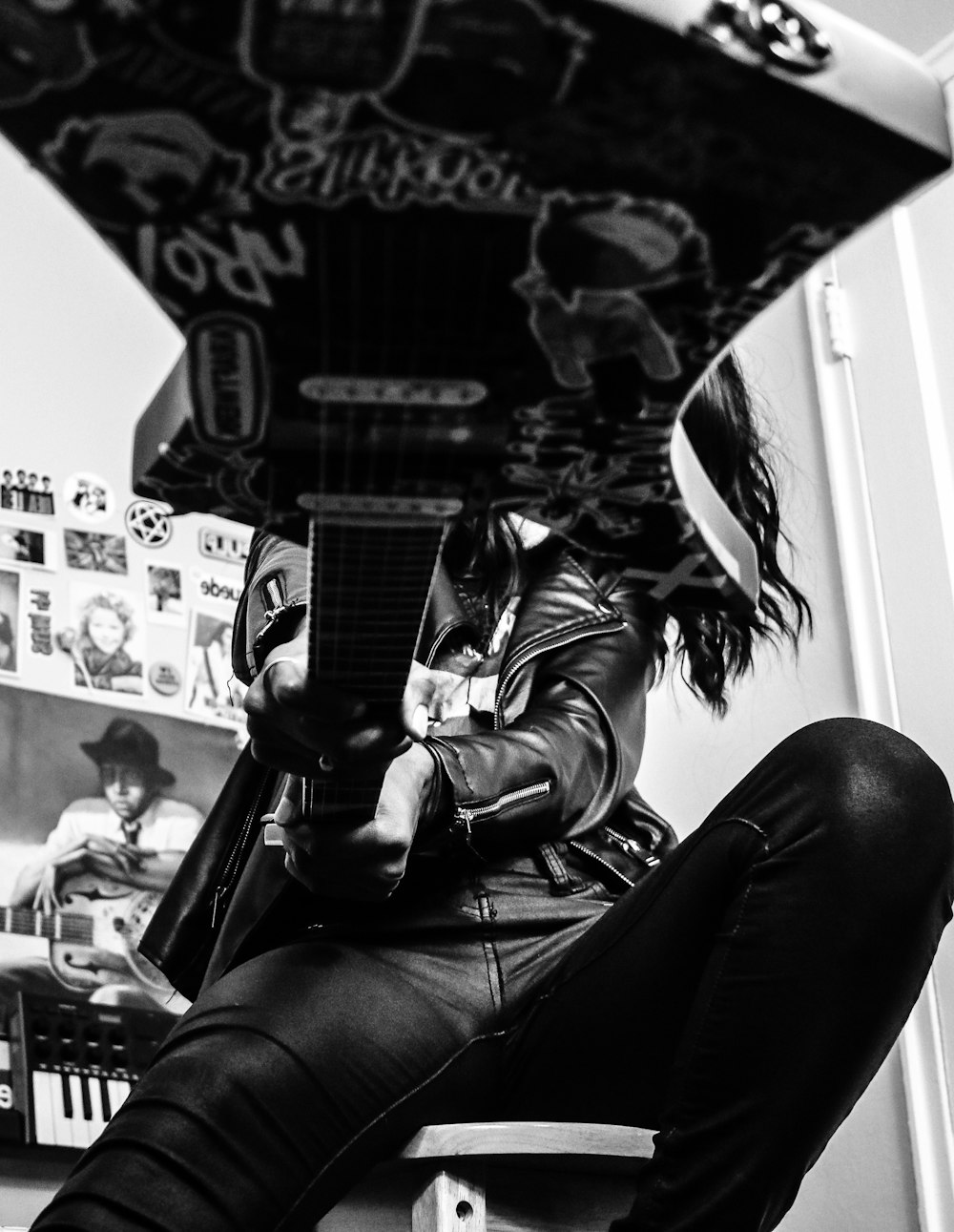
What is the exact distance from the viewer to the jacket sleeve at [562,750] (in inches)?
32.8

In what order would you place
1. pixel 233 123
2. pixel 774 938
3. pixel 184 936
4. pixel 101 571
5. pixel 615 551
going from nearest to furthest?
1. pixel 233 123
2. pixel 615 551
3. pixel 774 938
4. pixel 184 936
5. pixel 101 571

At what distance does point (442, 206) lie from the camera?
0.42 metres

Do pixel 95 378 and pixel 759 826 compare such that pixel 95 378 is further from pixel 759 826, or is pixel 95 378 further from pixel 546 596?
pixel 759 826

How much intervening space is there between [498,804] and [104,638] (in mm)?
936

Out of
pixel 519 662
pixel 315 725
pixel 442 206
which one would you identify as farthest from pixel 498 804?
pixel 442 206

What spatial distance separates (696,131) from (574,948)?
54 cm

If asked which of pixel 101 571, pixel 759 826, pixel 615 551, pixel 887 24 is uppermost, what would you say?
pixel 887 24

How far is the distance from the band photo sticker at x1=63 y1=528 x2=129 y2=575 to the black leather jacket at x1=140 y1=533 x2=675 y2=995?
71 cm

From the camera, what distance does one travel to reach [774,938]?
699 millimetres

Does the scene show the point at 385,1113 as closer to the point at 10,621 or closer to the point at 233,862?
the point at 233,862

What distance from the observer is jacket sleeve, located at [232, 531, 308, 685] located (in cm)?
87

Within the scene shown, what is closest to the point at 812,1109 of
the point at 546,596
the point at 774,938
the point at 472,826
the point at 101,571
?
the point at 774,938

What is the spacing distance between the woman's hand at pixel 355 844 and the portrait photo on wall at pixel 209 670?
938mm

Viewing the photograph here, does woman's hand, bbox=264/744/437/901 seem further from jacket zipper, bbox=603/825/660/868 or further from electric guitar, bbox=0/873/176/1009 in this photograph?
electric guitar, bbox=0/873/176/1009
